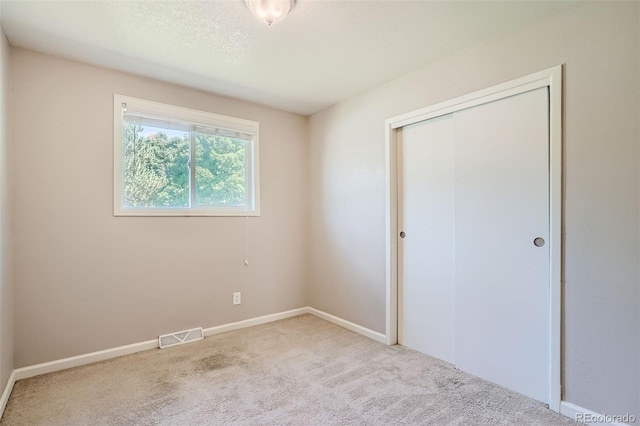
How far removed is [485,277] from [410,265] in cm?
67

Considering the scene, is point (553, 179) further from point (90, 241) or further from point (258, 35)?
point (90, 241)

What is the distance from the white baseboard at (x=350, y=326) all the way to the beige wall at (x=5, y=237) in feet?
8.55

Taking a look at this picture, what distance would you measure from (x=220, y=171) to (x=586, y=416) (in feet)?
10.9

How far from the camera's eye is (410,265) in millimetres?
2818

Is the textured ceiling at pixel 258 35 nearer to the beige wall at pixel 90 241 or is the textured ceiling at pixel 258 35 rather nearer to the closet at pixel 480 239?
the beige wall at pixel 90 241

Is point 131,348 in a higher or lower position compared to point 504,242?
lower

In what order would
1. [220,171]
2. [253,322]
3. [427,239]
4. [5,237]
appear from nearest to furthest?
[5,237]
[427,239]
[220,171]
[253,322]

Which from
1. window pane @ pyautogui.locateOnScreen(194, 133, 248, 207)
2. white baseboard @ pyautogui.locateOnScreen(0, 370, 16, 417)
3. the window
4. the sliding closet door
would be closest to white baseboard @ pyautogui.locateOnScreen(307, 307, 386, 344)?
the sliding closet door

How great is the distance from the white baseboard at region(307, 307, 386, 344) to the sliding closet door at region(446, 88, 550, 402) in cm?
75

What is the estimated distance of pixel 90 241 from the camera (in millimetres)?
2531

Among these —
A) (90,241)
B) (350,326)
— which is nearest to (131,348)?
(90,241)

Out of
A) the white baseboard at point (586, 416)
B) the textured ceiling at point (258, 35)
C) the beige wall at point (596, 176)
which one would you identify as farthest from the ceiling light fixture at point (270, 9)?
the white baseboard at point (586, 416)

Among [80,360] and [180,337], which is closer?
[80,360]

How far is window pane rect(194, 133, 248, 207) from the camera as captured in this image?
3.14 metres
